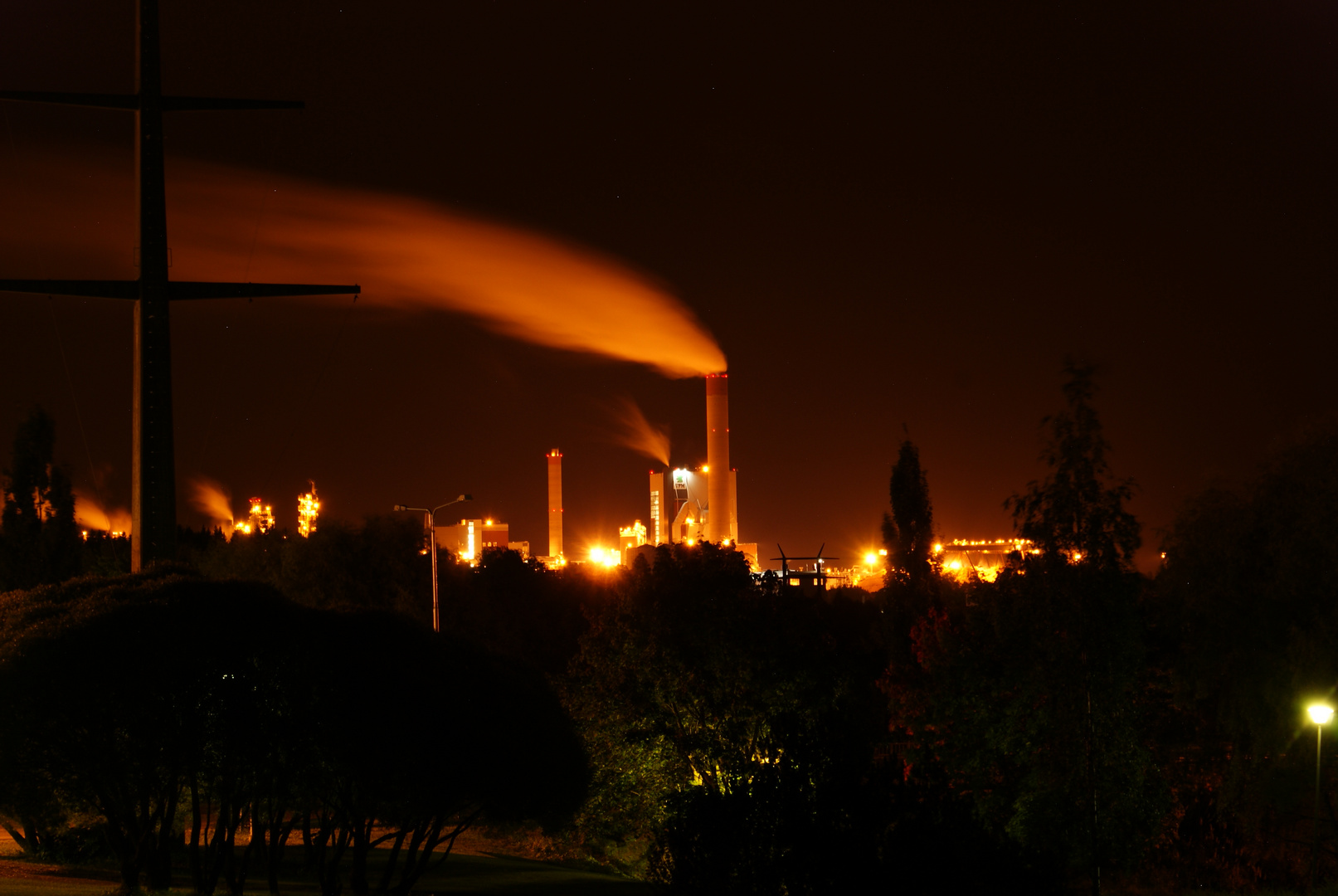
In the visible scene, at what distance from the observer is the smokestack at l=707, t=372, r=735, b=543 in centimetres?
12288

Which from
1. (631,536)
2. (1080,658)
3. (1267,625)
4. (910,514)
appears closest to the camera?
(1080,658)

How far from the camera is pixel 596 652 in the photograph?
3425 centimetres

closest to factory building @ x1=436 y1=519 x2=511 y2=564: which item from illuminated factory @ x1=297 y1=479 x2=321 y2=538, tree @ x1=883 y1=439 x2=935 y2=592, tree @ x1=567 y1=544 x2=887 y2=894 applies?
illuminated factory @ x1=297 y1=479 x2=321 y2=538

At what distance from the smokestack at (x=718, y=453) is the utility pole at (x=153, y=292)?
98.4 meters

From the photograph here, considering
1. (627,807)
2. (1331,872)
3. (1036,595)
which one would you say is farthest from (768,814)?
(1331,872)

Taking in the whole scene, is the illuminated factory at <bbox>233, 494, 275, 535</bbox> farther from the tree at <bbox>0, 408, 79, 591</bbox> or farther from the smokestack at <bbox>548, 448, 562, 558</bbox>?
the tree at <bbox>0, 408, 79, 591</bbox>

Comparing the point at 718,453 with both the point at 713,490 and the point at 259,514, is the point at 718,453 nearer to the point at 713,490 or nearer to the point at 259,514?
the point at 713,490

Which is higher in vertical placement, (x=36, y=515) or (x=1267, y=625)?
(x=36, y=515)

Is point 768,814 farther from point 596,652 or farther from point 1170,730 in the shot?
point 1170,730

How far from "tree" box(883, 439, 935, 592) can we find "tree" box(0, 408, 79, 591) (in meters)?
40.6

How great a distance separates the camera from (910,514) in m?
66.7

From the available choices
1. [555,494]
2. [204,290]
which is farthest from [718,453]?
[204,290]

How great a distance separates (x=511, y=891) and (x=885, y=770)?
523 inches

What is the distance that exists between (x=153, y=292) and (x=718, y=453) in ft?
326
